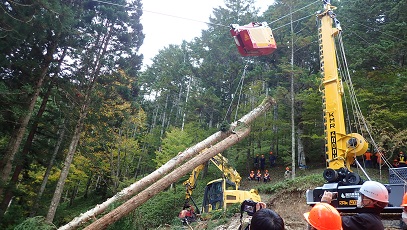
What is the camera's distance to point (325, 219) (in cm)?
247

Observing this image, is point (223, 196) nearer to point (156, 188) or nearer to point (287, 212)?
point (287, 212)

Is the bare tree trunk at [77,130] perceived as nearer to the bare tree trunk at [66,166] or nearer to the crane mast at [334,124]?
the bare tree trunk at [66,166]

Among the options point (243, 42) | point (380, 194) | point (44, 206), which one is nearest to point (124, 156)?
point (44, 206)

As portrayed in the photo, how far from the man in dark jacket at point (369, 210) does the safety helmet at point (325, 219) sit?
573 millimetres

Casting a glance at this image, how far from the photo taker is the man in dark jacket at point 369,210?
2.86 m

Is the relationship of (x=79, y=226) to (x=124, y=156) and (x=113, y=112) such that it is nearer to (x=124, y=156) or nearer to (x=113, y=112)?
(x=113, y=112)

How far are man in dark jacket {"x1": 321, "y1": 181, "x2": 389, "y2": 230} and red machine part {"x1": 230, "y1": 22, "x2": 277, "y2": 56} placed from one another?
678 cm

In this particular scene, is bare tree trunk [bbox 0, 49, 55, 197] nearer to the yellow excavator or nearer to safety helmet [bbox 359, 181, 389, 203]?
the yellow excavator

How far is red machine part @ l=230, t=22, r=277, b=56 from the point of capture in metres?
9.16

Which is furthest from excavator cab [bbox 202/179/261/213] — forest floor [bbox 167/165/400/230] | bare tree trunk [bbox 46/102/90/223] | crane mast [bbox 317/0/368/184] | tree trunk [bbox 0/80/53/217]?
tree trunk [bbox 0/80/53/217]

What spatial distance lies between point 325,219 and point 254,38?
7.53 meters

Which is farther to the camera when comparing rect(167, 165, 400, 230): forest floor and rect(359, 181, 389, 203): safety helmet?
rect(167, 165, 400, 230): forest floor

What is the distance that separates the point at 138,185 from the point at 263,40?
637cm

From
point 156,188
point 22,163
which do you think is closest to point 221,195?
point 156,188
